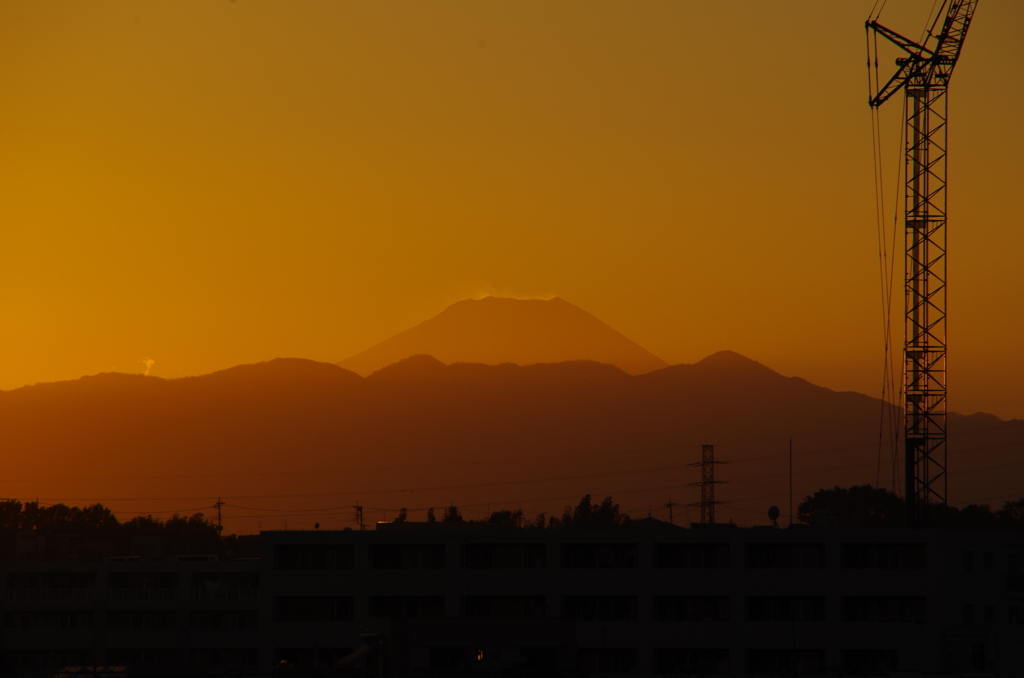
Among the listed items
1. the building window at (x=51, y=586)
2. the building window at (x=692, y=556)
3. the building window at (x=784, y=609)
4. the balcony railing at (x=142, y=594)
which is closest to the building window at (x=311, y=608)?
the building window at (x=692, y=556)

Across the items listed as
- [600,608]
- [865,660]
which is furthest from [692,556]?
[865,660]

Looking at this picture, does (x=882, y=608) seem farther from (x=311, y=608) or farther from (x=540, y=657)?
(x=311, y=608)

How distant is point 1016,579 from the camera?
353ft

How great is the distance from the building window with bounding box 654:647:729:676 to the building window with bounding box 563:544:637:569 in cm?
743

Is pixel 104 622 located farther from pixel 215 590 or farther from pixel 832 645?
pixel 832 645

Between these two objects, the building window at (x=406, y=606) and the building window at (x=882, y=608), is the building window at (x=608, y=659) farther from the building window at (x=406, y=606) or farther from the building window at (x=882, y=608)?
the building window at (x=882, y=608)

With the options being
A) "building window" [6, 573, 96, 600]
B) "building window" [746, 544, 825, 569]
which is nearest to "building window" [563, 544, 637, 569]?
"building window" [746, 544, 825, 569]

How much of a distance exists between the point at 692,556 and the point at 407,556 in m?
22.7

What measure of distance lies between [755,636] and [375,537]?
3102 cm

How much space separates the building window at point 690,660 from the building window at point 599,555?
293 inches

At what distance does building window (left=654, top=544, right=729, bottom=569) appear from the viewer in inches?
4156

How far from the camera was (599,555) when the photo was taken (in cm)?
10650

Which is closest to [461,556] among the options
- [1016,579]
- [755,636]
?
[755,636]

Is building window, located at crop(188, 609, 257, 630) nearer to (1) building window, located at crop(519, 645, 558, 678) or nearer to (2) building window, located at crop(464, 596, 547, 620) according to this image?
(2) building window, located at crop(464, 596, 547, 620)
